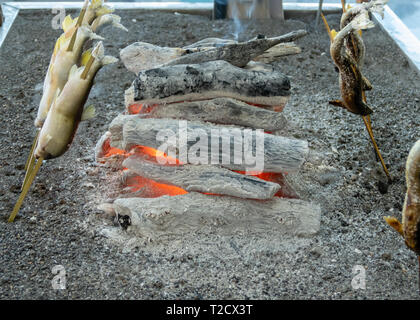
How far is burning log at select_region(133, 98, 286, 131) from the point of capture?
2025 mm

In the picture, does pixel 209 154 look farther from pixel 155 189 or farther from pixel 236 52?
pixel 236 52

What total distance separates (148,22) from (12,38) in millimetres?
922

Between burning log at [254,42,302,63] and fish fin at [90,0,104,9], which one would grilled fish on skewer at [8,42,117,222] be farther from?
burning log at [254,42,302,63]

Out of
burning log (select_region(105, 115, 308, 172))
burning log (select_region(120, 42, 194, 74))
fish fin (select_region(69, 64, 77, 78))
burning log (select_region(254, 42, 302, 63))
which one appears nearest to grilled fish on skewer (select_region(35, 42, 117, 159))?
fish fin (select_region(69, 64, 77, 78))

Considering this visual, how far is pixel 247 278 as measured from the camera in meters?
1.74

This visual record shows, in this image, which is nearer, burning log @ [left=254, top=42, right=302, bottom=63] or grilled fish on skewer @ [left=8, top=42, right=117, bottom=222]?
grilled fish on skewer @ [left=8, top=42, right=117, bottom=222]

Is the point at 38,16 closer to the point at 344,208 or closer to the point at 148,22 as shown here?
the point at 148,22

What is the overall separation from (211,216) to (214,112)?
400 millimetres

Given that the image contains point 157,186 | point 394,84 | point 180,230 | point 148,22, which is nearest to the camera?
point 180,230

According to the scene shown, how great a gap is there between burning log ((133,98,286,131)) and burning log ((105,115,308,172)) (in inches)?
2.6

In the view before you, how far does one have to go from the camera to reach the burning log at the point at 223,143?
192cm

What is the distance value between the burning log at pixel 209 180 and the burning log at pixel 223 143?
0.04 metres
